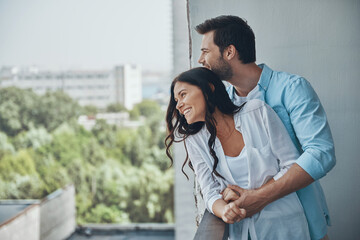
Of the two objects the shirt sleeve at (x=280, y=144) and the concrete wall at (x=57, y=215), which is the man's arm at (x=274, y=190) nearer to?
the shirt sleeve at (x=280, y=144)

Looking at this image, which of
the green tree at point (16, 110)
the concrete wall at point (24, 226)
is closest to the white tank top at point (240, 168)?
the concrete wall at point (24, 226)

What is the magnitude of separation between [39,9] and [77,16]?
2401 mm

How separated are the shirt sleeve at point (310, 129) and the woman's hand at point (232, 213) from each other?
0.68 feet

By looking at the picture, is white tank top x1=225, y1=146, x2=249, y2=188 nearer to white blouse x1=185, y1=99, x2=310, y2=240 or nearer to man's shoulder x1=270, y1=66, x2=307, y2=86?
white blouse x1=185, y1=99, x2=310, y2=240

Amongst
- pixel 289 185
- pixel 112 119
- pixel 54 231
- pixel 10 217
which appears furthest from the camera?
pixel 112 119

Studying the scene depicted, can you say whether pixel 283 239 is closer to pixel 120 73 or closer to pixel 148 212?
pixel 148 212

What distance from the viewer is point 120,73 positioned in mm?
22344

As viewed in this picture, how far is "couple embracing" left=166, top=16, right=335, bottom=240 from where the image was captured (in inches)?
46.3

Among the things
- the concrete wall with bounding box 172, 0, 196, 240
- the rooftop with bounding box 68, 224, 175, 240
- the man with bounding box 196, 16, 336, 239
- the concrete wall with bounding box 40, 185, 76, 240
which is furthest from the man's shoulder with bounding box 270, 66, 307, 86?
the rooftop with bounding box 68, 224, 175, 240

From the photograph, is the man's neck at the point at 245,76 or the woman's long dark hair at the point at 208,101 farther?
the man's neck at the point at 245,76

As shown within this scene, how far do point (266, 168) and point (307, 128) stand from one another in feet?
→ 0.55

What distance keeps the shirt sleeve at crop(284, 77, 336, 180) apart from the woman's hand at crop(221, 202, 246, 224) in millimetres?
207

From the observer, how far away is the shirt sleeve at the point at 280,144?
1.20m

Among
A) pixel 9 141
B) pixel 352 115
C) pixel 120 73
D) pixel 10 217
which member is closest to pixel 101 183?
pixel 9 141
